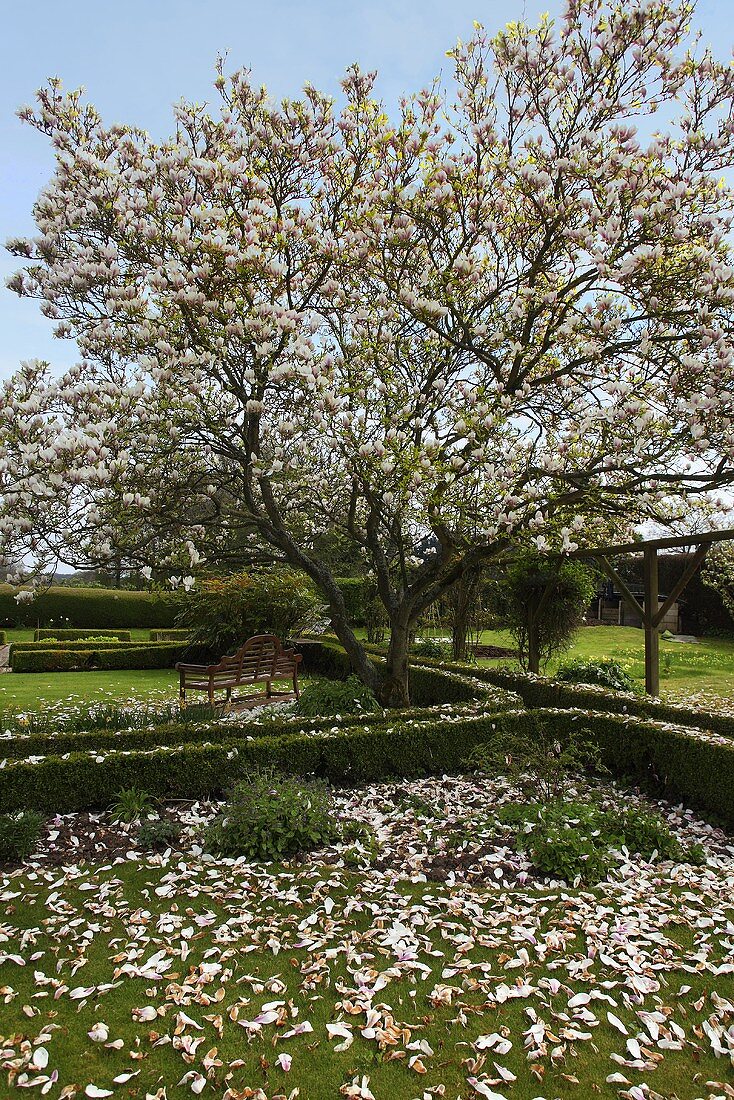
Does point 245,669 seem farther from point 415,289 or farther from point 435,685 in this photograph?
point 415,289

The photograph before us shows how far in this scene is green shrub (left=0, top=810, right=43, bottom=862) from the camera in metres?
4.75

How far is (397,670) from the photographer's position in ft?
29.4

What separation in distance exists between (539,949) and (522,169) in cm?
665

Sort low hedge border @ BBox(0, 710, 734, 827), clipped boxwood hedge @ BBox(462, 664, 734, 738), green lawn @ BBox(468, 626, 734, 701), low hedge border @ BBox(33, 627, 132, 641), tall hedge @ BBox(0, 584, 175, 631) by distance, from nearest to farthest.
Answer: low hedge border @ BBox(0, 710, 734, 827) → clipped boxwood hedge @ BBox(462, 664, 734, 738) → green lawn @ BBox(468, 626, 734, 701) → low hedge border @ BBox(33, 627, 132, 641) → tall hedge @ BBox(0, 584, 175, 631)

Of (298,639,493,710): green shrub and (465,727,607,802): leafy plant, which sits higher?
(298,639,493,710): green shrub

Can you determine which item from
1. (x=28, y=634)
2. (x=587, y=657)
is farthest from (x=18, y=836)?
(x=28, y=634)

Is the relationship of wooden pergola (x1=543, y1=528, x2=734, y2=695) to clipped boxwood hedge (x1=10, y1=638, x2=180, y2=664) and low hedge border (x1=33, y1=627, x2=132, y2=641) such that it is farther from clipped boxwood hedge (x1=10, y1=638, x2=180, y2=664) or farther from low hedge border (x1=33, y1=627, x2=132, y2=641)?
low hedge border (x1=33, y1=627, x2=132, y2=641)

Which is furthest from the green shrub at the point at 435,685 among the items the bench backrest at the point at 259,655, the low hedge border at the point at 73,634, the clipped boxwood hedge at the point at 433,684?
the low hedge border at the point at 73,634

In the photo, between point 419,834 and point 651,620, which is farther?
point 651,620

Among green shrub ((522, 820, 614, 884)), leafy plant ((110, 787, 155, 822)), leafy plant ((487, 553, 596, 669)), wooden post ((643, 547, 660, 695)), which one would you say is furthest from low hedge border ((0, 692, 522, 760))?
leafy plant ((487, 553, 596, 669))

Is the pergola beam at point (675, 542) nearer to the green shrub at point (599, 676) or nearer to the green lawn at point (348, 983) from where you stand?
the green shrub at point (599, 676)

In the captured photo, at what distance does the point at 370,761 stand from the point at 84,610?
20335mm

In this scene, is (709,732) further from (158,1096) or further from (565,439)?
(158,1096)

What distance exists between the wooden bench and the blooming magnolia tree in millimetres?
2369
